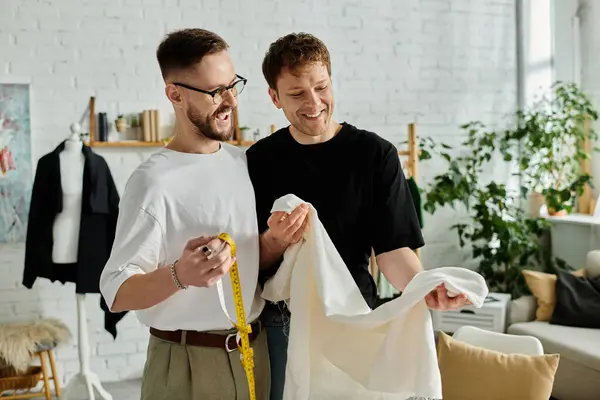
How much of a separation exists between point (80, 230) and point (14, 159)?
0.91 metres

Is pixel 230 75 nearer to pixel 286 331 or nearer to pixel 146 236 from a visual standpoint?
pixel 146 236

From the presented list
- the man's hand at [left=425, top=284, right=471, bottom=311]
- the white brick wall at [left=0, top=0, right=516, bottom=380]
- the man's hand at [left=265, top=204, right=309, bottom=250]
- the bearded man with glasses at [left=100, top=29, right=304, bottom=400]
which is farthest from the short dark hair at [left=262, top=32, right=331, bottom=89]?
the white brick wall at [left=0, top=0, right=516, bottom=380]

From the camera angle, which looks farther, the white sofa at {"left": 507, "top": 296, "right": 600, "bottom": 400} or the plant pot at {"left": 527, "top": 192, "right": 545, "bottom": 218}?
the plant pot at {"left": 527, "top": 192, "right": 545, "bottom": 218}

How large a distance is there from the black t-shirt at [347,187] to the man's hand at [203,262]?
0.40 meters

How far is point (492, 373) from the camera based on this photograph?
10.2ft

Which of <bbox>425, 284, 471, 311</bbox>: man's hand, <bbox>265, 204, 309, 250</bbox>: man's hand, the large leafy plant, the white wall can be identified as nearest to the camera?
<bbox>425, 284, 471, 311</bbox>: man's hand

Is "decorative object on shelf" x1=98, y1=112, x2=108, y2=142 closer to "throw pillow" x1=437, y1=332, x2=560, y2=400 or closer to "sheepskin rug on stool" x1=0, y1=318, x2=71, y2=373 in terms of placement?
"sheepskin rug on stool" x1=0, y1=318, x2=71, y2=373

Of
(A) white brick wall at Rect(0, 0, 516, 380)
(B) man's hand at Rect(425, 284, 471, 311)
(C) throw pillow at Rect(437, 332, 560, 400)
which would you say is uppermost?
(A) white brick wall at Rect(0, 0, 516, 380)

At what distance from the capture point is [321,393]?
5.94 ft

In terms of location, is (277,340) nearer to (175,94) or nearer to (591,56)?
(175,94)

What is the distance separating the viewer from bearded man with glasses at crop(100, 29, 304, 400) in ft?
5.53

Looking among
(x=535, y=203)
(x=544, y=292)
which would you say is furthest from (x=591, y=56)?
(x=544, y=292)

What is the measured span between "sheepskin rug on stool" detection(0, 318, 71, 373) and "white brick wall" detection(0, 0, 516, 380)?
16.6 inches

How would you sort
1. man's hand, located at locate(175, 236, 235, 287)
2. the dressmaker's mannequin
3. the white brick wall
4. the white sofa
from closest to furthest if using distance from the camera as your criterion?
man's hand, located at locate(175, 236, 235, 287) → the white sofa → the dressmaker's mannequin → the white brick wall
